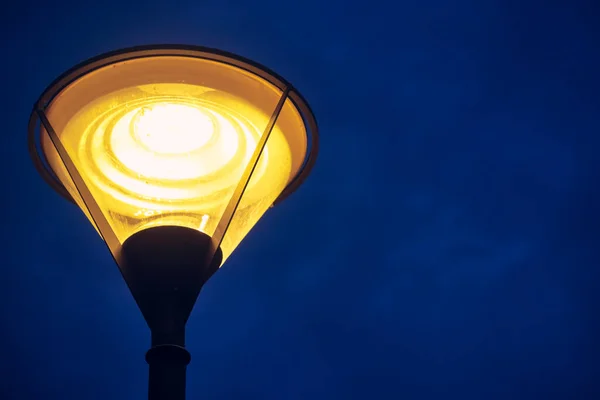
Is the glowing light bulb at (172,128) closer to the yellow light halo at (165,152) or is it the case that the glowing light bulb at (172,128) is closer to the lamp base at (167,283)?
the yellow light halo at (165,152)

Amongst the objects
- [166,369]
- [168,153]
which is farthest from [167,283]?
[168,153]

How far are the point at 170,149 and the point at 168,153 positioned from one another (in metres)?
0.02

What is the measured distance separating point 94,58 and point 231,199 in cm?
76

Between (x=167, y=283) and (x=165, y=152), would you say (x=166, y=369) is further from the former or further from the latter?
(x=165, y=152)

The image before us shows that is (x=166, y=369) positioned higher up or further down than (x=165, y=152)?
further down

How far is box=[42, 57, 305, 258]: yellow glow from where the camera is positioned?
301cm

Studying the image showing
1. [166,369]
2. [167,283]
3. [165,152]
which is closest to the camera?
[166,369]

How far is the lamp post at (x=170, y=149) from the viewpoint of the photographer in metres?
2.87

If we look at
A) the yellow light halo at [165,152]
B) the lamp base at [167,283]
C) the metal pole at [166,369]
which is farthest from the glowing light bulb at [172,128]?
the metal pole at [166,369]

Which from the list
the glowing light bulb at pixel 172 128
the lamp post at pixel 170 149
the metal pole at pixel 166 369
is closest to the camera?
the metal pole at pixel 166 369

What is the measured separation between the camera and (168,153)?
3.18 metres

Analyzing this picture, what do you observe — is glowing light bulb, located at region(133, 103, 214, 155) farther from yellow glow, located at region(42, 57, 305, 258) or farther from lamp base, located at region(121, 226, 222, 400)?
lamp base, located at region(121, 226, 222, 400)

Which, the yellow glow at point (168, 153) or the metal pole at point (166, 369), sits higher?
the yellow glow at point (168, 153)

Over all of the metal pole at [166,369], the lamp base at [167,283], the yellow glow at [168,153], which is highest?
the yellow glow at [168,153]
